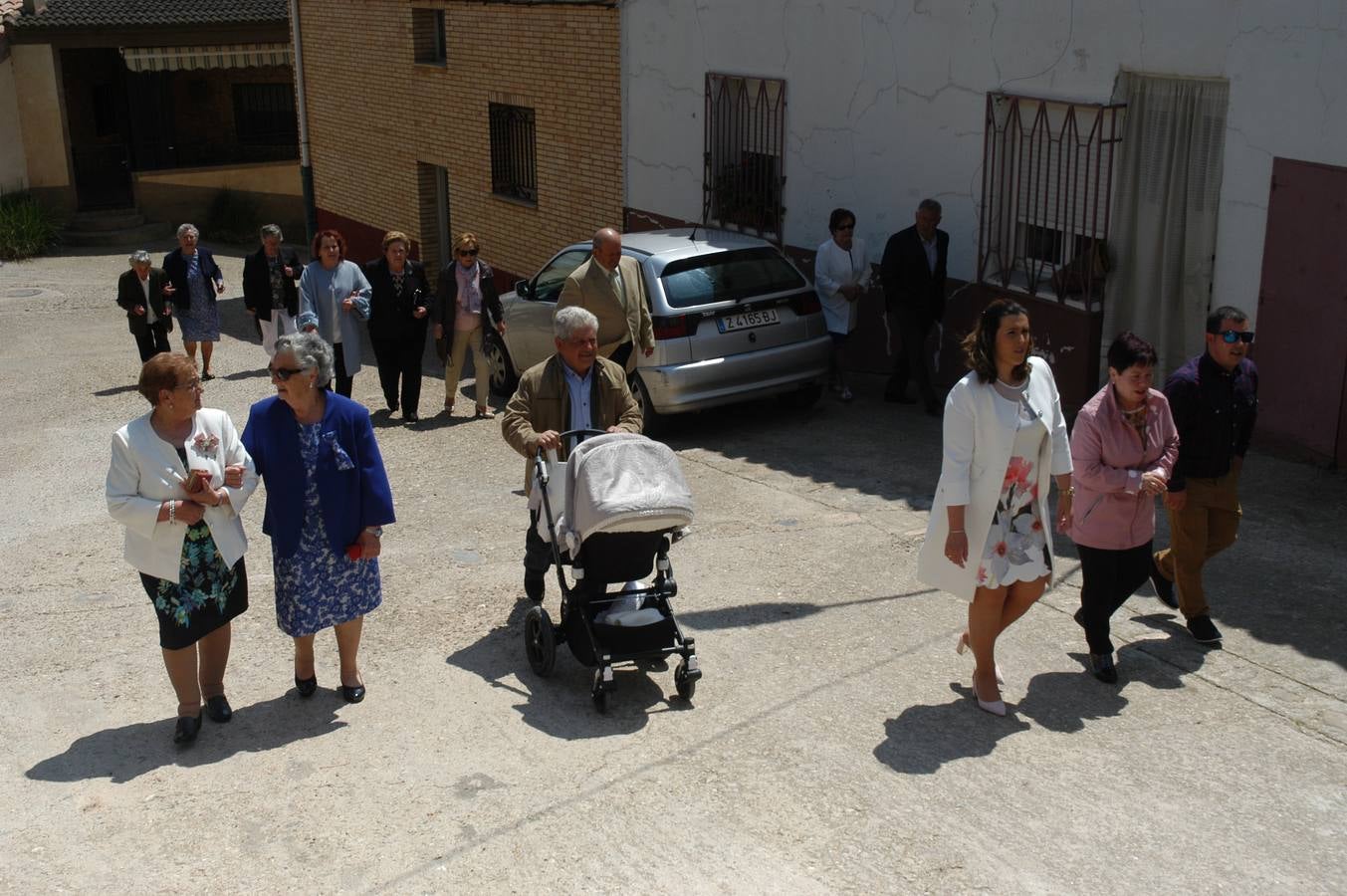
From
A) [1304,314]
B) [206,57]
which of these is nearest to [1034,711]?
[1304,314]

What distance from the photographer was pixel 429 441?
39.3 ft

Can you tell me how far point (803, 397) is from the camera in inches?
477

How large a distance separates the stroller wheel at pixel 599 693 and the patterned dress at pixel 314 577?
43.2 inches

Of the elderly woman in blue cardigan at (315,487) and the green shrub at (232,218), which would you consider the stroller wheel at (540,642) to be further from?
the green shrub at (232,218)

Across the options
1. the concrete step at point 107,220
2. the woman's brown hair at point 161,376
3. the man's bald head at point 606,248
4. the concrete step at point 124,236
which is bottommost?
the concrete step at point 124,236

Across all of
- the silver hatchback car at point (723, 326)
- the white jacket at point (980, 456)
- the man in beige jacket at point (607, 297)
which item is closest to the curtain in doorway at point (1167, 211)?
the silver hatchback car at point (723, 326)

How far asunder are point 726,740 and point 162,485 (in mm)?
2561

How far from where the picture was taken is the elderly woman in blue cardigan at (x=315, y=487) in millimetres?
5980

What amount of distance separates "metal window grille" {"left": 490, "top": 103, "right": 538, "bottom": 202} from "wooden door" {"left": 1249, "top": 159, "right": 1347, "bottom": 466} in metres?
10.2

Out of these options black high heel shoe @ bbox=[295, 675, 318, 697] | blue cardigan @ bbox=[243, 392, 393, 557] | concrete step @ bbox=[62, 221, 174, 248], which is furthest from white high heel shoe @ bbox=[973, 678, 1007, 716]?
concrete step @ bbox=[62, 221, 174, 248]

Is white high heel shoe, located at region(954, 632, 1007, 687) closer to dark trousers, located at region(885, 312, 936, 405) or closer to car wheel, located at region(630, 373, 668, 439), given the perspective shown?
car wheel, located at region(630, 373, 668, 439)

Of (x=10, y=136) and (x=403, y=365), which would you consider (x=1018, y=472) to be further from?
(x=10, y=136)

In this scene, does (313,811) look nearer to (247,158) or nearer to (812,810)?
(812,810)

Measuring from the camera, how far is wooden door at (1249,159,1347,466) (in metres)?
9.15
